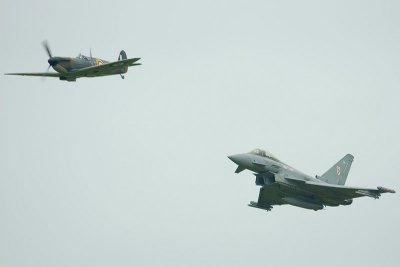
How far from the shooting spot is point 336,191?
276 feet

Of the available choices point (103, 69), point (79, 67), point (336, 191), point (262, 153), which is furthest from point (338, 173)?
point (79, 67)

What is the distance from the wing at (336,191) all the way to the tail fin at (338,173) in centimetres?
285

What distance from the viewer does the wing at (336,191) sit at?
269 feet

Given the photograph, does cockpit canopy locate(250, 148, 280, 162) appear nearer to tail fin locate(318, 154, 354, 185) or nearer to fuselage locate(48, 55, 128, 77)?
tail fin locate(318, 154, 354, 185)

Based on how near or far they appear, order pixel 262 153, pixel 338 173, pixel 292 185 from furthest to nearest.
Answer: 1. pixel 338 173
2. pixel 292 185
3. pixel 262 153

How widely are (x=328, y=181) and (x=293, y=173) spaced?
493 cm

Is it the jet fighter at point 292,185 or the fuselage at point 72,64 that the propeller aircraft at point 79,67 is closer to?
the fuselage at point 72,64

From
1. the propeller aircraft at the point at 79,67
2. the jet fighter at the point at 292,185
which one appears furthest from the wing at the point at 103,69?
the jet fighter at the point at 292,185

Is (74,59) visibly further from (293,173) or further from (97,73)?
(293,173)

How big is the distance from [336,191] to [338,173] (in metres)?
5.08

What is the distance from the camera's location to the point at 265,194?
88.7m

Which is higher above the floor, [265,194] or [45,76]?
[45,76]

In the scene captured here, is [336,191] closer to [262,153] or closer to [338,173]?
[338,173]

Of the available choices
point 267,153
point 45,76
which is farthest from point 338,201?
point 45,76
